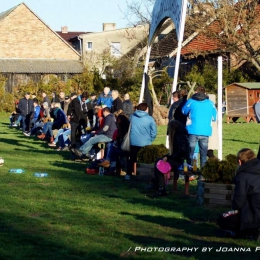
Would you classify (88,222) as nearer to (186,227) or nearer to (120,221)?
(120,221)

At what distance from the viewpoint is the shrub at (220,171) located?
42.5 ft

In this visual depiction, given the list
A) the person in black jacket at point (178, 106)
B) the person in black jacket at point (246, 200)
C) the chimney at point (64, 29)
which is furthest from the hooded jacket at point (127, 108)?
the chimney at point (64, 29)

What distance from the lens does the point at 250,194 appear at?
10328 millimetres

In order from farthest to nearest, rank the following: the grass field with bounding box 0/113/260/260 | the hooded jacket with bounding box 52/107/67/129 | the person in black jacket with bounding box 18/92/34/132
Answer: the person in black jacket with bounding box 18/92/34/132 → the hooded jacket with bounding box 52/107/67/129 → the grass field with bounding box 0/113/260/260

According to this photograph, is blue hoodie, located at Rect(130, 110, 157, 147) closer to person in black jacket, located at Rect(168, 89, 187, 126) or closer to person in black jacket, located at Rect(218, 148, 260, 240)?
person in black jacket, located at Rect(168, 89, 187, 126)

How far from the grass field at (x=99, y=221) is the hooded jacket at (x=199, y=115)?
123cm

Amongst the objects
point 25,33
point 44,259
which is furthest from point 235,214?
point 25,33

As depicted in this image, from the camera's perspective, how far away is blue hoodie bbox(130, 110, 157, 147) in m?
17.7

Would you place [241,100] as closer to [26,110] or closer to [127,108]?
[26,110]

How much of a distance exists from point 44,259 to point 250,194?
2.88 metres

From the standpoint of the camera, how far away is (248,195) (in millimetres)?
10352

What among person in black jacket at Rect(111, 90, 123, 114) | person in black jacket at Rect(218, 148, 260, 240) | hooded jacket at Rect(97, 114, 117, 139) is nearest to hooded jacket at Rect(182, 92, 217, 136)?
hooded jacket at Rect(97, 114, 117, 139)

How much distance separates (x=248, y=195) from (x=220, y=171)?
269cm

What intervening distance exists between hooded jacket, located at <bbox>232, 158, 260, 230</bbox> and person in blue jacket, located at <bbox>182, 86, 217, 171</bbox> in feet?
19.9
